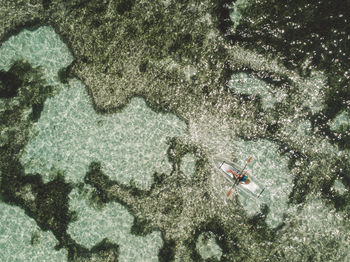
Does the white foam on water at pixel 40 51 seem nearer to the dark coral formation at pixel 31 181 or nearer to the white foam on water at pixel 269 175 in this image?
the dark coral formation at pixel 31 181

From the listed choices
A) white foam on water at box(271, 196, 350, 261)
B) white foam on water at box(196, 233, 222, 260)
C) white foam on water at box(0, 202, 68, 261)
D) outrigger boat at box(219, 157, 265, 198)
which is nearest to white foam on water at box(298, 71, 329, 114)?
outrigger boat at box(219, 157, 265, 198)

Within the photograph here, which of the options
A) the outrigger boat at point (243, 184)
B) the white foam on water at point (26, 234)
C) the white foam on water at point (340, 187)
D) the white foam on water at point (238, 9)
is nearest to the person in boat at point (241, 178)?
the outrigger boat at point (243, 184)

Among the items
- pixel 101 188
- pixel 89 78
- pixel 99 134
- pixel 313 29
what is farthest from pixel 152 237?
pixel 313 29

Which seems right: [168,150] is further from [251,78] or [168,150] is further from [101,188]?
[251,78]

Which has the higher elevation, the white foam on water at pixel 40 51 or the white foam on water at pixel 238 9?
the white foam on water at pixel 238 9

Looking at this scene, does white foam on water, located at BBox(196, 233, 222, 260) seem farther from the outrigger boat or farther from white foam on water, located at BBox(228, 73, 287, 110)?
white foam on water, located at BBox(228, 73, 287, 110)

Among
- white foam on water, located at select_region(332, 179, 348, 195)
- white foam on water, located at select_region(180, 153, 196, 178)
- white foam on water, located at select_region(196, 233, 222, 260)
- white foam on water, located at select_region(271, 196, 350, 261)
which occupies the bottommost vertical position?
white foam on water, located at select_region(196, 233, 222, 260)
